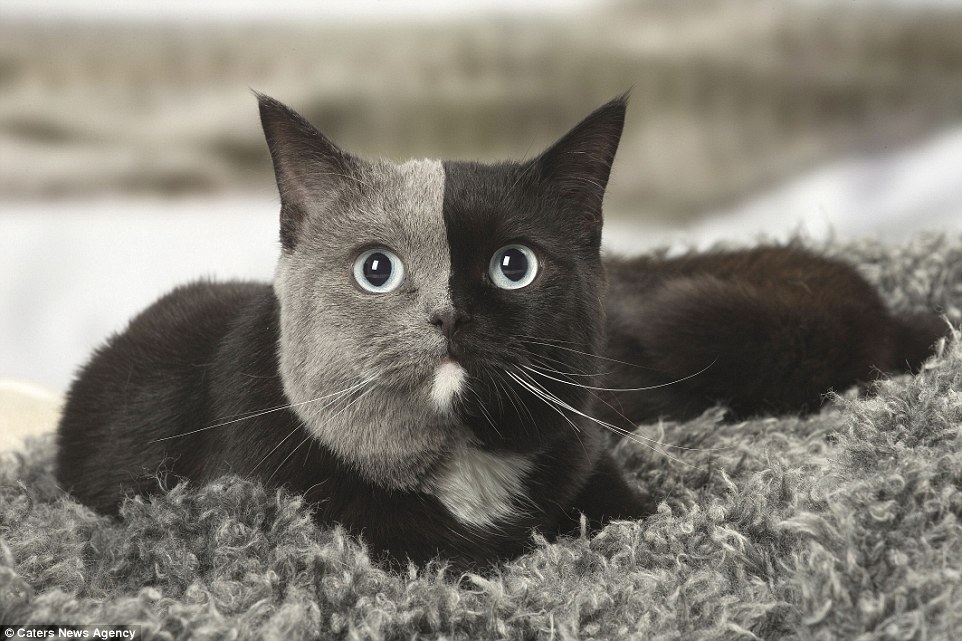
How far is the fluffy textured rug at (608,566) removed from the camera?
802mm

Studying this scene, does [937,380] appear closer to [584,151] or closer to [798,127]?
[584,151]

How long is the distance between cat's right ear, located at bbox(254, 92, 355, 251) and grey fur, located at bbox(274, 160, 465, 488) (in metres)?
0.02

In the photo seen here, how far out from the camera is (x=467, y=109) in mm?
2221

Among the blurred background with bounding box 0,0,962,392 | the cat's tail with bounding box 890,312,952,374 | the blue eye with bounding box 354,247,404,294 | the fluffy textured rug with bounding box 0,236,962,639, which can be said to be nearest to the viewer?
the fluffy textured rug with bounding box 0,236,962,639

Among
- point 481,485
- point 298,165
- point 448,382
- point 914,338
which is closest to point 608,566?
point 481,485

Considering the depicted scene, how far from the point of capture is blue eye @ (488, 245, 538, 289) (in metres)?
0.91

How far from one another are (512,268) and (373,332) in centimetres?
15

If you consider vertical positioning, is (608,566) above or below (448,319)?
below

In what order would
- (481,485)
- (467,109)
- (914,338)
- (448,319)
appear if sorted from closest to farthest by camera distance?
1. (448,319)
2. (481,485)
3. (914,338)
4. (467,109)

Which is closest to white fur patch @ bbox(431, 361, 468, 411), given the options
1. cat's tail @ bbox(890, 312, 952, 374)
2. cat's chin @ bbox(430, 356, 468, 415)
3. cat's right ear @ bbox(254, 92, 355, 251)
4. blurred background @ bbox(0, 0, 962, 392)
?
cat's chin @ bbox(430, 356, 468, 415)

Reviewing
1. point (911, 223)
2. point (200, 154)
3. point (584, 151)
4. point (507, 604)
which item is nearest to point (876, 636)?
point (507, 604)

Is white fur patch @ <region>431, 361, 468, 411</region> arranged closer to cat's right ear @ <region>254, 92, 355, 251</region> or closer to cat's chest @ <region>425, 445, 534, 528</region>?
cat's chest @ <region>425, 445, 534, 528</region>

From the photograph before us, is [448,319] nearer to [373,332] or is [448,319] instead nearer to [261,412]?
[373,332]

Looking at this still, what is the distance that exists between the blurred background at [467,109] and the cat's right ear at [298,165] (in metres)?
1.16
